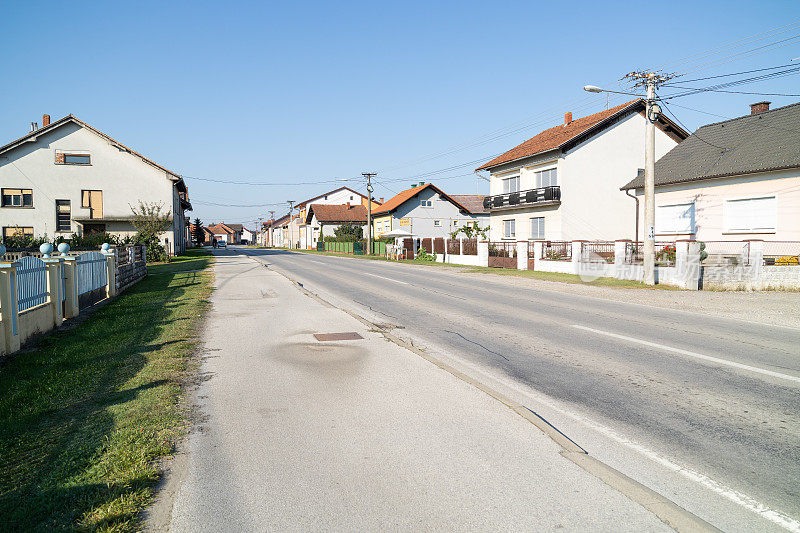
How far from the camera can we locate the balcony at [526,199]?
103 feet

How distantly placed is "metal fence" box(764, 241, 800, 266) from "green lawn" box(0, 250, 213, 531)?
1827 centimetres

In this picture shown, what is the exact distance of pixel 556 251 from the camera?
26.0m

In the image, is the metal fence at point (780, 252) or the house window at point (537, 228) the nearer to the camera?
the metal fence at point (780, 252)

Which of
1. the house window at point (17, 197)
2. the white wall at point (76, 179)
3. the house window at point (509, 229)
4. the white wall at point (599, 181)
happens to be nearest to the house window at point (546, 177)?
the white wall at point (599, 181)

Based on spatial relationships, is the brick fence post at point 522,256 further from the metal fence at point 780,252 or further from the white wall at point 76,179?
the white wall at point 76,179

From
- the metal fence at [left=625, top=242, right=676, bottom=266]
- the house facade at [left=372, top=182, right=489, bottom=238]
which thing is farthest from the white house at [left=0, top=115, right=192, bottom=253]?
the metal fence at [left=625, top=242, right=676, bottom=266]

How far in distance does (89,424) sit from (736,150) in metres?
29.7

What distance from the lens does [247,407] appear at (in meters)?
5.19

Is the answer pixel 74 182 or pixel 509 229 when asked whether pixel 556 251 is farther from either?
pixel 74 182

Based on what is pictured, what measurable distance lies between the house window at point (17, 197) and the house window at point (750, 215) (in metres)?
47.6

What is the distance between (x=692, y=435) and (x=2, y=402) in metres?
6.71

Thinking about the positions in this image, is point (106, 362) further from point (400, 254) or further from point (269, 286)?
point (400, 254)

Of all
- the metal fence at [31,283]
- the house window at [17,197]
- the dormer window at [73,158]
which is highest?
the dormer window at [73,158]

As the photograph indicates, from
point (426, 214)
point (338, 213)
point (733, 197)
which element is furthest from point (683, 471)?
point (338, 213)
